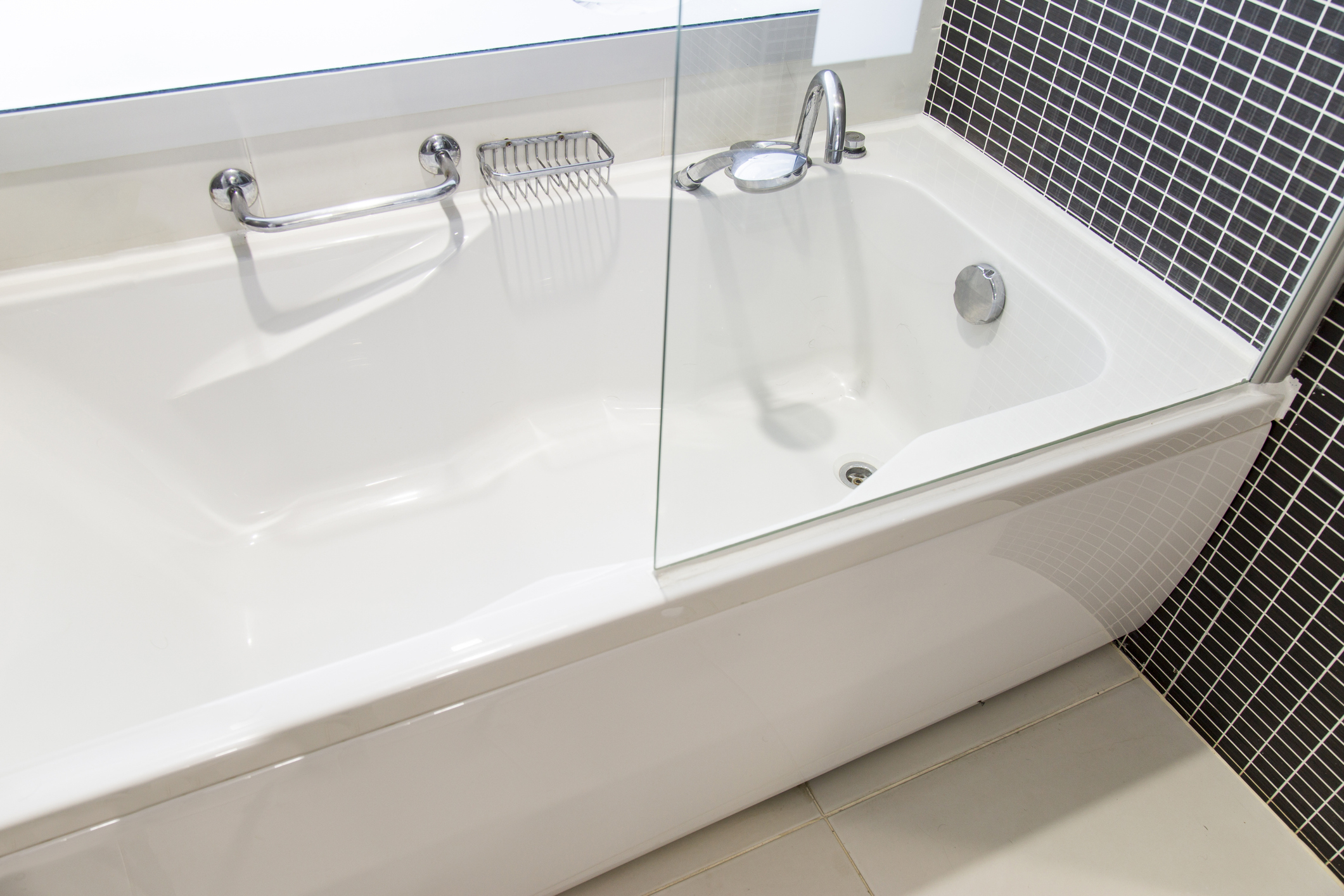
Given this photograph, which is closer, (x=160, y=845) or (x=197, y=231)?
(x=160, y=845)

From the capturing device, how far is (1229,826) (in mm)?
1258

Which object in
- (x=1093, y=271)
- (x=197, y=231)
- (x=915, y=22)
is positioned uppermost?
(x=197, y=231)

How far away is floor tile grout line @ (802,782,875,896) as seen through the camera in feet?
3.85

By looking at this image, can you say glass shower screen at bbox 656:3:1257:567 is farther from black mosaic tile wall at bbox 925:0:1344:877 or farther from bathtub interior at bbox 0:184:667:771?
bathtub interior at bbox 0:184:667:771

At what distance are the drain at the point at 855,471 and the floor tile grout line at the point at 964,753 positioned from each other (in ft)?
1.47

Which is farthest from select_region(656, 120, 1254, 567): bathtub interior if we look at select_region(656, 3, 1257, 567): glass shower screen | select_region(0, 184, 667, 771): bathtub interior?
select_region(0, 184, 667, 771): bathtub interior

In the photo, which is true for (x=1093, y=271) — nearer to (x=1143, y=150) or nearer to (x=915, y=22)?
(x=1143, y=150)

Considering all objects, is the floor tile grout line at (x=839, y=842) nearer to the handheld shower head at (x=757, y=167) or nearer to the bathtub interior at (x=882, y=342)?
the bathtub interior at (x=882, y=342)

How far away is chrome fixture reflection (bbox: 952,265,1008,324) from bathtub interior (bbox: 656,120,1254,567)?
0.01 meters

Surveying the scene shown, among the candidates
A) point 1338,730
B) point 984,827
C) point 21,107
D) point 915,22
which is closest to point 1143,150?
point 915,22

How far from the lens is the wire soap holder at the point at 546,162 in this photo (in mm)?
1343

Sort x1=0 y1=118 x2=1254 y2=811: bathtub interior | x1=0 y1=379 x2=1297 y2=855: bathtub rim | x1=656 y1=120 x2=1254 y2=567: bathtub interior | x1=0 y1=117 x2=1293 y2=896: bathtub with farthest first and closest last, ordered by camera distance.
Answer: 1. x1=0 y1=118 x2=1254 y2=811: bathtub interior
2. x1=656 y1=120 x2=1254 y2=567: bathtub interior
3. x1=0 y1=117 x2=1293 y2=896: bathtub
4. x1=0 y1=379 x2=1297 y2=855: bathtub rim

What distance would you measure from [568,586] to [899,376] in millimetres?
747

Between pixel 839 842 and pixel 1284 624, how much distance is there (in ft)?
2.15
